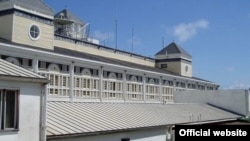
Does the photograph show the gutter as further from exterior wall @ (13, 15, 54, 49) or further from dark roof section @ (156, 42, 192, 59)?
dark roof section @ (156, 42, 192, 59)

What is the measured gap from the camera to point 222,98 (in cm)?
3909

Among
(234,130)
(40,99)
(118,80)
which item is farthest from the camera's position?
(118,80)

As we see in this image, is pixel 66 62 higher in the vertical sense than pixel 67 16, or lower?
lower

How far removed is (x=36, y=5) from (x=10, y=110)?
1451cm

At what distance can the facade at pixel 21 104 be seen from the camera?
1020cm

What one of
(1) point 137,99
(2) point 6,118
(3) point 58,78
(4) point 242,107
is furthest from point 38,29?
(4) point 242,107

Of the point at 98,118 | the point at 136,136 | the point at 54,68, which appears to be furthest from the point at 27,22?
the point at 136,136

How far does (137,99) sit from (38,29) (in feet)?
38.6

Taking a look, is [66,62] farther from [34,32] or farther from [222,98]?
[222,98]

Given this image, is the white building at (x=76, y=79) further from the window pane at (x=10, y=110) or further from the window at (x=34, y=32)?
the window pane at (x=10, y=110)

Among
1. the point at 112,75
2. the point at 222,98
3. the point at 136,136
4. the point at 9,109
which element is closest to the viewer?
the point at 9,109

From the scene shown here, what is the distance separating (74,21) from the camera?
132 ft

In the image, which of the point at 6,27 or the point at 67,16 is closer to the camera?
the point at 6,27

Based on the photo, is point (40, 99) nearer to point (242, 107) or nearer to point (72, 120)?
point (72, 120)
